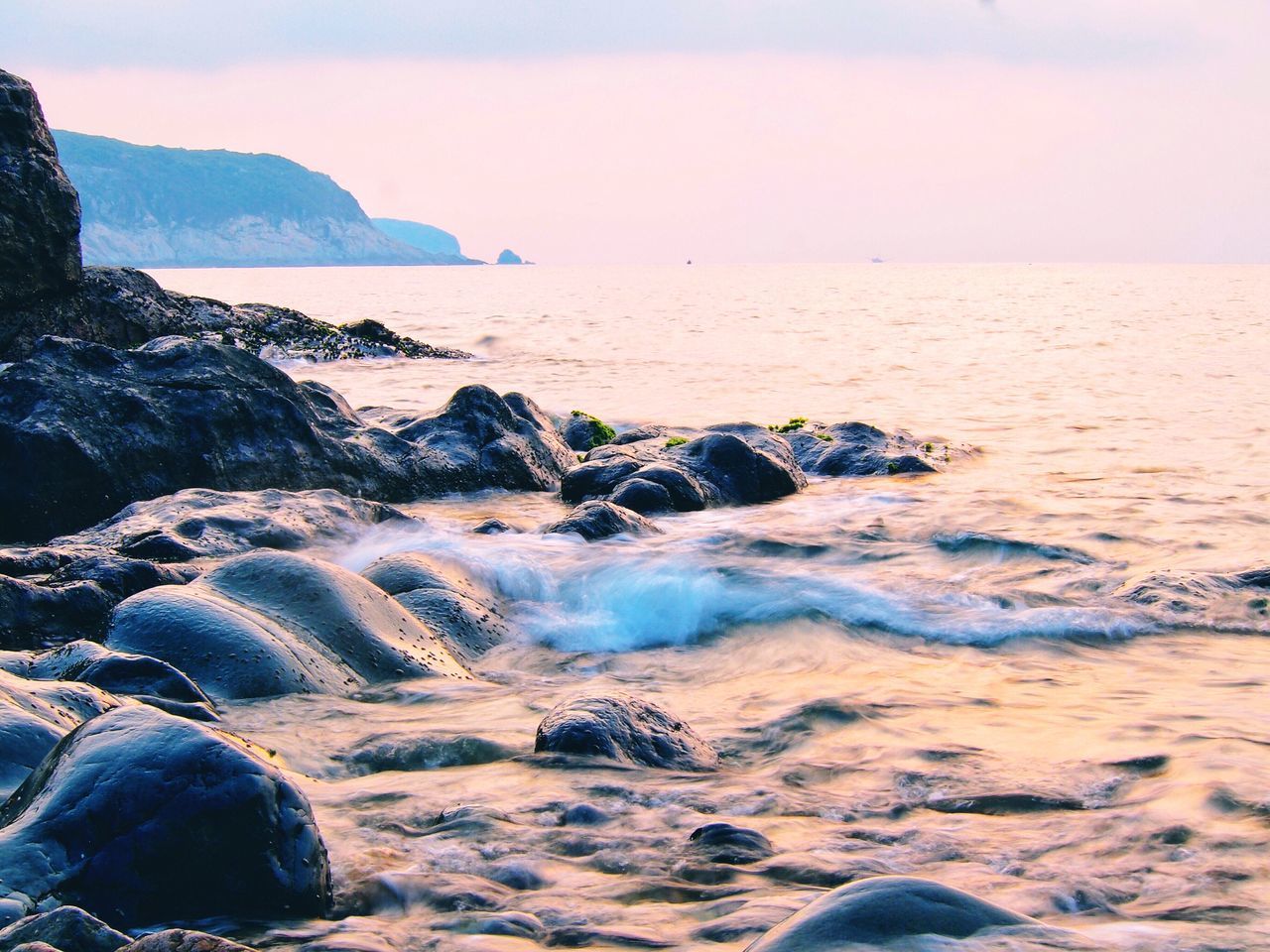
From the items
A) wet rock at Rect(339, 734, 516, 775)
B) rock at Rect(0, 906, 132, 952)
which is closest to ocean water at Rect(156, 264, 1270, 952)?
wet rock at Rect(339, 734, 516, 775)

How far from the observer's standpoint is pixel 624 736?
4.37 metres

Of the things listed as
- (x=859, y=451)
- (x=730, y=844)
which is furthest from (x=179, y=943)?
(x=859, y=451)

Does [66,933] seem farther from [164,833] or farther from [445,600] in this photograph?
[445,600]

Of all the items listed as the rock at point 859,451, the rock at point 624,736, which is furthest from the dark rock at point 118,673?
the rock at point 859,451

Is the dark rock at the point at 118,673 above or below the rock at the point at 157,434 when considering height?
below

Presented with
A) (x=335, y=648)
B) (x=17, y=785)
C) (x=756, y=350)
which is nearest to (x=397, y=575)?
(x=335, y=648)

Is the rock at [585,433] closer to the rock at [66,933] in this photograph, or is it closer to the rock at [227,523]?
the rock at [227,523]

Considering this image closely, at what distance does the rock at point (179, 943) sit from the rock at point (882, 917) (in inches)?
48.0

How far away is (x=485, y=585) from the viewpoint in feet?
23.1

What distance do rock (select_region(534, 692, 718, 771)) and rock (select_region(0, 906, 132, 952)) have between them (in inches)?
77.7

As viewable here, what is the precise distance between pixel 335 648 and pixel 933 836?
2.94 metres

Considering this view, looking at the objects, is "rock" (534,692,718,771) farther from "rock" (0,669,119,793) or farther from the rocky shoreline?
"rock" (0,669,119,793)

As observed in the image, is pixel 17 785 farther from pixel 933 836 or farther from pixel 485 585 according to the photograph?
pixel 485 585

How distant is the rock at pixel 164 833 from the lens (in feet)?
9.48
